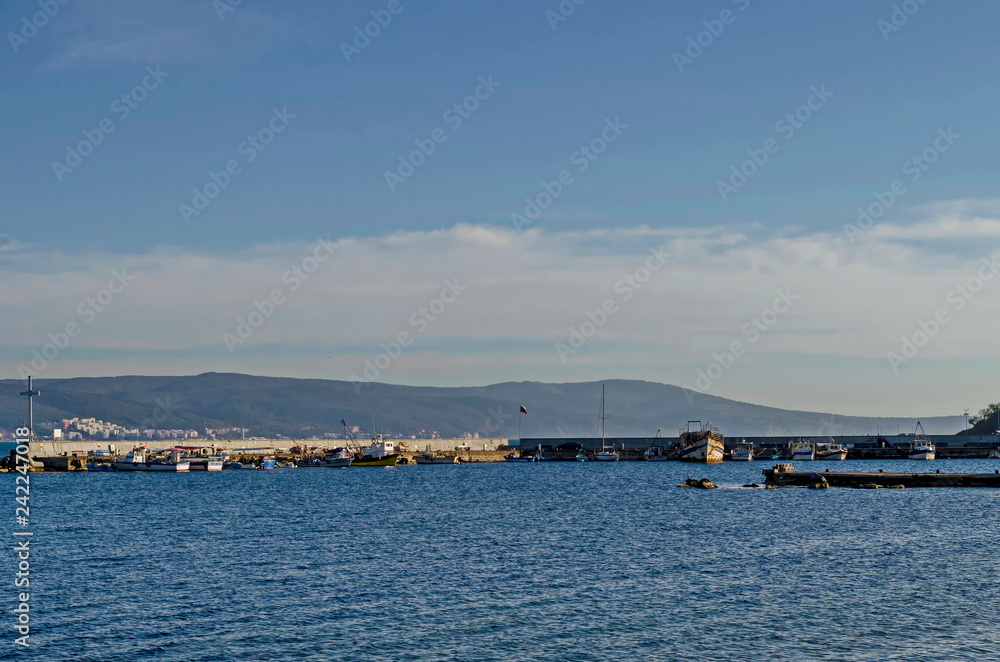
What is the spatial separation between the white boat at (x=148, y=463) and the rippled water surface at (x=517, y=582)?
8797 cm

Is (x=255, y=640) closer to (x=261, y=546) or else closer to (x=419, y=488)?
(x=261, y=546)

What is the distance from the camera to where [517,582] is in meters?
50.5

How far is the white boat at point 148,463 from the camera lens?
7156 inches

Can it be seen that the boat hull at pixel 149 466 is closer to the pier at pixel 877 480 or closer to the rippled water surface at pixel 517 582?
the rippled water surface at pixel 517 582

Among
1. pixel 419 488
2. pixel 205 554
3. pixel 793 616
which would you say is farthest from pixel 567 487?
pixel 793 616

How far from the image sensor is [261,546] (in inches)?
2589

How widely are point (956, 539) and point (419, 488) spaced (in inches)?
3025

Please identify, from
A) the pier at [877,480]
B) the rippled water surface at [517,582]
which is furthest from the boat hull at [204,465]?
the pier at [877,480]

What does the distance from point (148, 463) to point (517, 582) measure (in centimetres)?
14789

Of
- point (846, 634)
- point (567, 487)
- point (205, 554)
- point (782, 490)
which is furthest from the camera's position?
point (567, 487)

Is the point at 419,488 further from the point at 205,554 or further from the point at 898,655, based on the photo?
the point at 898,655

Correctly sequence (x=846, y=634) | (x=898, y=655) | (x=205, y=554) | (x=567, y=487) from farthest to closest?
1. (x=567, y=487)
2. (x=205, y=554)
3. (x=846, y=634)
4. (x=898, y=655)

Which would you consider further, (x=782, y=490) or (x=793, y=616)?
(x=782, y=490)

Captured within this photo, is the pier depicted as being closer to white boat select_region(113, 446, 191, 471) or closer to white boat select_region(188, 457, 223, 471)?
Answer: white boat select_region(188, 457, 223, 471)
